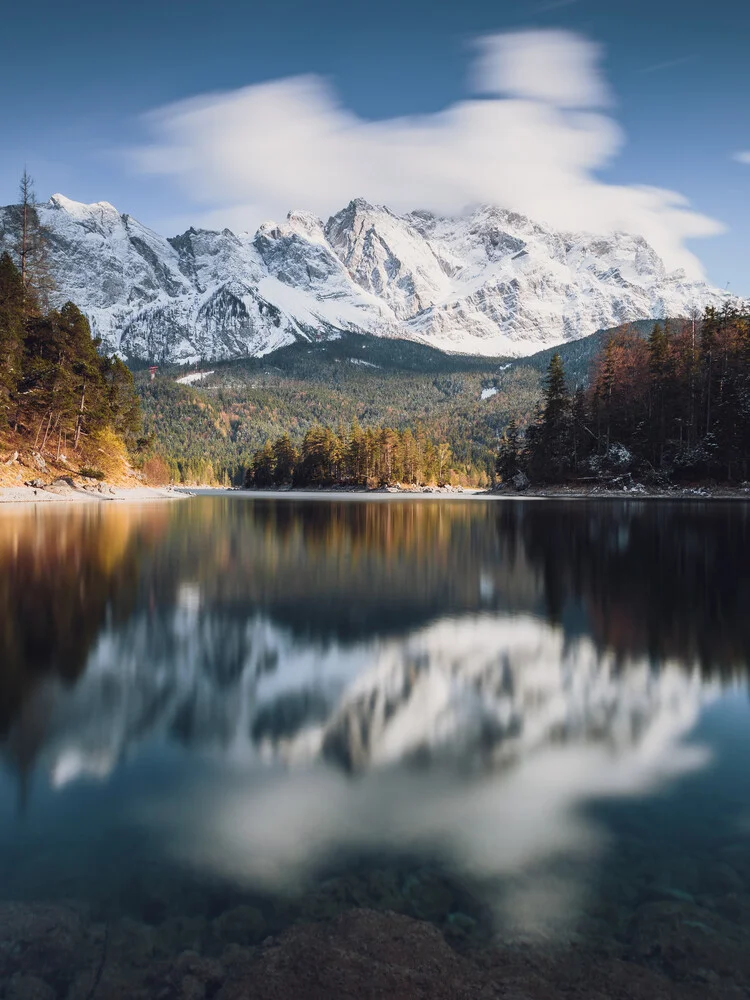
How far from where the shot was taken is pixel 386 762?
7391 millimetres

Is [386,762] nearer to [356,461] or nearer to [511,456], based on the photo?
[511,456]

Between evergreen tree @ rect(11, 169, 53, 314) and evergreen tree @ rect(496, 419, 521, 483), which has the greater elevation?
evergreen tree @ rect(11, 169, 53, 314)

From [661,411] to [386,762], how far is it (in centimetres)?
9148

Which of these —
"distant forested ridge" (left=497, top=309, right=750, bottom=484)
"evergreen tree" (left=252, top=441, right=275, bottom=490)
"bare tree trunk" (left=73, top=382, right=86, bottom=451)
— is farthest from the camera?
"evergreen tree" (left=252, top=441, right=275, bottom=490)

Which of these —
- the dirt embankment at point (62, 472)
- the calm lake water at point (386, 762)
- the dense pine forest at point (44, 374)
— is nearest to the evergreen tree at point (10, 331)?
the dense pine forest at point (44, 374)

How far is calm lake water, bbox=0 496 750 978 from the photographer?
505 centimetres

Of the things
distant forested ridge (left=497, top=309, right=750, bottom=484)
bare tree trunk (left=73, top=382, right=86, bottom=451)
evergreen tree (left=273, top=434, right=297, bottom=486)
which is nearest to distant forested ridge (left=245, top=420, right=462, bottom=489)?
evergreen tree (left=273, top=434, right=297, bottom=486)

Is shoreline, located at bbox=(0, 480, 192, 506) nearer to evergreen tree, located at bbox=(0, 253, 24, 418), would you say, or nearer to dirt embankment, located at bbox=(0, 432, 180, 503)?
dirt embankment, located at bbox=(0, 432, 180, 503)

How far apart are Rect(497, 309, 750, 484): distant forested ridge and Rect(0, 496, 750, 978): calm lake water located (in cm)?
7464

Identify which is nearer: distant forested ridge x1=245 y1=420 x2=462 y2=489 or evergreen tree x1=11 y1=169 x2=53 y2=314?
evergreen tree x1=11 y1=169 x2=53 y2=314

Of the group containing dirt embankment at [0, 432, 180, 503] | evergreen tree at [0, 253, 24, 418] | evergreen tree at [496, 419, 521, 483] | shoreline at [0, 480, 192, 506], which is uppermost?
evergreen tree at [0, 253, 24, 418]

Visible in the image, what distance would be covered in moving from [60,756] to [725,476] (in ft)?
294

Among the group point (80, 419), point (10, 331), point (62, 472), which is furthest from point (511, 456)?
point (10, 331)

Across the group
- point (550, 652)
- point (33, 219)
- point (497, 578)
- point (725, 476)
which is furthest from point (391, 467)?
point (550, 652)
